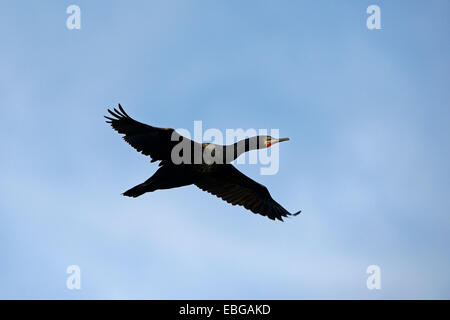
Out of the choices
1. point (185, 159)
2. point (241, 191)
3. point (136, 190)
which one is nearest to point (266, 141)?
point (241, 191)

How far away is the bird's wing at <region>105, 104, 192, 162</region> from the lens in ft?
30.3

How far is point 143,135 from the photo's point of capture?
9.29 metres

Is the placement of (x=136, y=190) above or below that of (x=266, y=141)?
below

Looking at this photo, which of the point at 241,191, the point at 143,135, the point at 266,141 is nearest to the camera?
the point at 143,135

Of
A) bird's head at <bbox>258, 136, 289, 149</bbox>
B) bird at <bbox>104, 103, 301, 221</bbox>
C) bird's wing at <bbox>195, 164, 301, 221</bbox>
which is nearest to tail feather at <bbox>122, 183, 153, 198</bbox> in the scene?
bird at <bbox>104, 103, 301, 221</bbox>

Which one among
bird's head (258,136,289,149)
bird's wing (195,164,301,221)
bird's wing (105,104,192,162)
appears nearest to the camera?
bird's wing (105,104,192,162)

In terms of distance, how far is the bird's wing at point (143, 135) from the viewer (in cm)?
923

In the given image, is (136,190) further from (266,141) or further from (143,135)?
(266,141)

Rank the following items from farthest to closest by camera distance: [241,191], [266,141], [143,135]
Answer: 1. [241,191]
2. [266,141]
3. [143,135]

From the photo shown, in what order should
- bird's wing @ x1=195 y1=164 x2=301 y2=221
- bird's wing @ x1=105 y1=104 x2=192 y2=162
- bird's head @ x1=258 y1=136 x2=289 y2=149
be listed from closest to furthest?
bird's wing @ x1=105 y1=104 x2=192 y2=162
bird's head @ x1=258 y1=136 x2=289 y2=149
bird's wing @ x1=195 y1=164 x2=301 y2=221

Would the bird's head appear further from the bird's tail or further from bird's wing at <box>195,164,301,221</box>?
the bird's tail

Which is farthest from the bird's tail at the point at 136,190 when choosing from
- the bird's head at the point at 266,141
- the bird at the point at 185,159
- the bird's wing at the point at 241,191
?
the bird's head at the point at 266,141

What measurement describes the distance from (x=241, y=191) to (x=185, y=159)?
1882 mm
